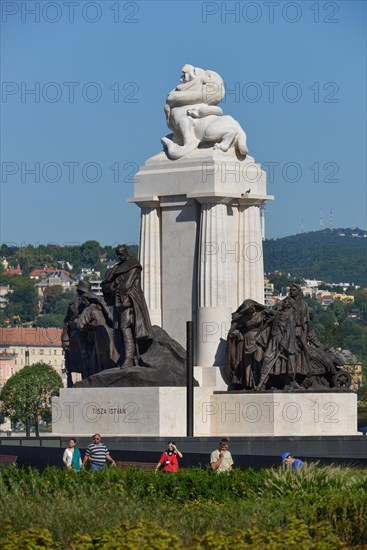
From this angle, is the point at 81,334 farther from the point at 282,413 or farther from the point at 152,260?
the point at 282,413

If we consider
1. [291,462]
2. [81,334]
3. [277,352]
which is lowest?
[291,462]

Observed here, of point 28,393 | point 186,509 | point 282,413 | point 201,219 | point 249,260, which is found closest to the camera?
point 186,509

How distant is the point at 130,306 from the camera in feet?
141

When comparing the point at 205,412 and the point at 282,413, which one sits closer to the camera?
the point at 282,413

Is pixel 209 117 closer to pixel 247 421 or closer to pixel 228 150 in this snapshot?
pixel 228 150

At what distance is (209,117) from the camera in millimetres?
45469

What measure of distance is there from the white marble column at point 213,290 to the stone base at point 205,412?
122 centimetres

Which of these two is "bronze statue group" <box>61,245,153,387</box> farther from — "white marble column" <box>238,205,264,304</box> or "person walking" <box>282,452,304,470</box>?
"person walking" <box>282,452,304,470</box>

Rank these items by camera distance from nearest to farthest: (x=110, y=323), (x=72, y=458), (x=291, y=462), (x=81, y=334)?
(x=291, y=462)
(x=72, y=458)
(x=110, y=323)
(x=81, y=334)

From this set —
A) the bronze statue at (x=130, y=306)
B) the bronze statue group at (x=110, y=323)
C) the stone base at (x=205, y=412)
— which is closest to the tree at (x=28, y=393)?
the bronze statue group at (x=110, y=323)

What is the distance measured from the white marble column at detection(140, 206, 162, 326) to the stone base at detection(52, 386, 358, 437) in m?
3.11

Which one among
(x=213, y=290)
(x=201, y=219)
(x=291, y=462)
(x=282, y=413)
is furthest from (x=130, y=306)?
(x=291, y=462)

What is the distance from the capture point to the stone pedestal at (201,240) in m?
44.3

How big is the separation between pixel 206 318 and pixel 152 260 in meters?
2.20
